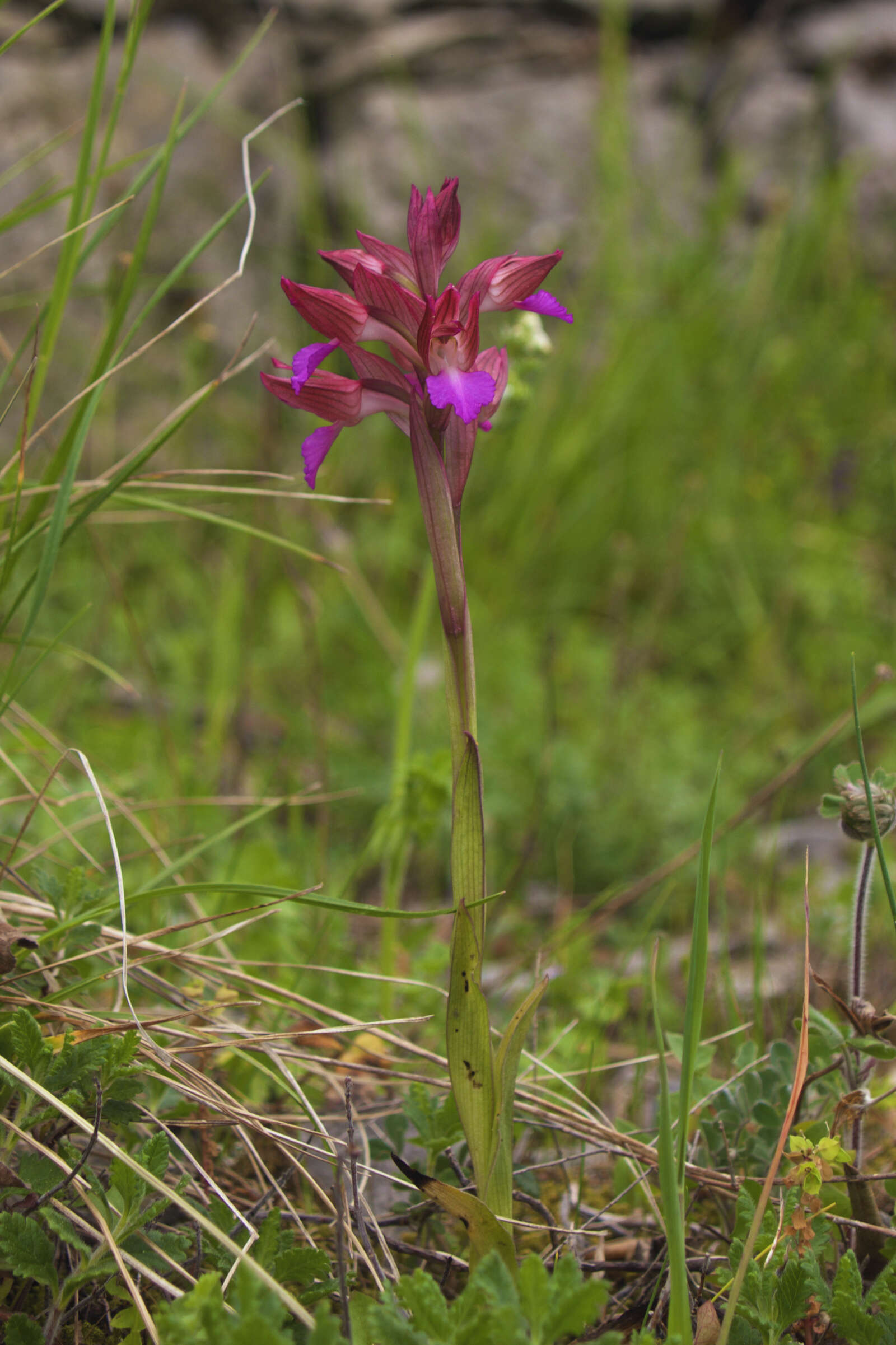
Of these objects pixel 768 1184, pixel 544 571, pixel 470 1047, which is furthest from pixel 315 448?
pixel 544 571

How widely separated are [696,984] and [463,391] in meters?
0.55

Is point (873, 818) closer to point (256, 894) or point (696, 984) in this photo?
point (696, 984)

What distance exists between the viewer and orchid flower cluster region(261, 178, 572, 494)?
0.89 m

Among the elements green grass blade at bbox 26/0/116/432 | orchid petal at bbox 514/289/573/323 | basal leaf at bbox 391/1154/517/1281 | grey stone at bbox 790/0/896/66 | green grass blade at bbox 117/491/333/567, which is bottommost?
basal leaf at bbox 391/1154/517/1281

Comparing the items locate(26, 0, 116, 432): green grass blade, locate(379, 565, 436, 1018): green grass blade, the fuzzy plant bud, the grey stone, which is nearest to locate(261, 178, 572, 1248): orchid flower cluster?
the fuzzy plant bud

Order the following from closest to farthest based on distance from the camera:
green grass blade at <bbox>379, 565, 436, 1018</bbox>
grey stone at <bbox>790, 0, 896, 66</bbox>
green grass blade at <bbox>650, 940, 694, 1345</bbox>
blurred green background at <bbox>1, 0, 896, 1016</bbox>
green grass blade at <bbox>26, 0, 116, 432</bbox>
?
green grass blade at <bbox>650, 940, 694, 1345</bbox> → green grass blade at <bbox>26, 0, 116, 432</bbox> → green grass blade at <bbox>379, 565, 436, 1018</bbox> → blurred green background at <bbox>1, 0, 896, 1016</bbox> → grey stone at <bbox>790, 0, 896, 66</bbox>

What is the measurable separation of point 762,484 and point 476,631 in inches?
55.0

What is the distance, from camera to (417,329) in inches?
36.4

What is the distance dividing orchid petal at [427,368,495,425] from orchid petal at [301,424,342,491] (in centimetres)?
15

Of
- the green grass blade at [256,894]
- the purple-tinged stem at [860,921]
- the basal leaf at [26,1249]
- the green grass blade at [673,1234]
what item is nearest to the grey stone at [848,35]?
the purple-tinged stem at [860,921]

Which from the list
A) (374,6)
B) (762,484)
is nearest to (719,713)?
(762,484)

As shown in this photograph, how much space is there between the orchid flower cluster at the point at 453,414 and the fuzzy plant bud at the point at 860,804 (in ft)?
1.24

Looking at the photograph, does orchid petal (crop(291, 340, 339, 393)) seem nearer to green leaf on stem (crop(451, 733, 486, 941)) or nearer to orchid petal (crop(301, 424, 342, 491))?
orchid petal (crop(301, 424, 342, 491))

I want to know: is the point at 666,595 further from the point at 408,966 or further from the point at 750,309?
the point at 750,309
